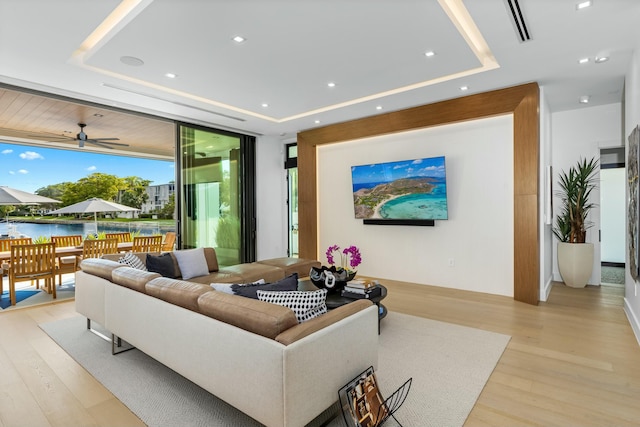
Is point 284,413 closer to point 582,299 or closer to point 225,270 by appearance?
point 225,270

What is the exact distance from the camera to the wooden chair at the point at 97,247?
5.29 meters

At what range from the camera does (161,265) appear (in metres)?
4.15

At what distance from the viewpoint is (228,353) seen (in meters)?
1.89

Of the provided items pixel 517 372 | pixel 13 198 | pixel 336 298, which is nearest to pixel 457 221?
pixel 336 298

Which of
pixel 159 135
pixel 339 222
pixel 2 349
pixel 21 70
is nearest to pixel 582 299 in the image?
pixel 339 222

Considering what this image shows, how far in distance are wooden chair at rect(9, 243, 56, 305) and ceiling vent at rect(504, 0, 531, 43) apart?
6061 millimetres

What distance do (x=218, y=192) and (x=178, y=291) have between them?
4550 millimetres

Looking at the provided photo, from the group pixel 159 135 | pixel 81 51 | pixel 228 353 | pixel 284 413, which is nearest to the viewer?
pixel 284 413

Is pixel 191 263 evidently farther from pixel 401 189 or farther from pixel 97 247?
pixel 401 189

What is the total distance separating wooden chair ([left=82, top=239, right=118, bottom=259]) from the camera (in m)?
5.29

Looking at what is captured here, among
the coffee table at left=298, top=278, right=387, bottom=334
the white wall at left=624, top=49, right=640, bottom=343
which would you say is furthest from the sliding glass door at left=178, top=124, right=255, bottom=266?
the white wall at left=624, top=49, right=640, bottom=343

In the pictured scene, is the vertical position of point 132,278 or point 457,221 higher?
point 457,221

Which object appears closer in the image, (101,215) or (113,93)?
(113,93)

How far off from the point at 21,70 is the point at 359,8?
380 centimetres
